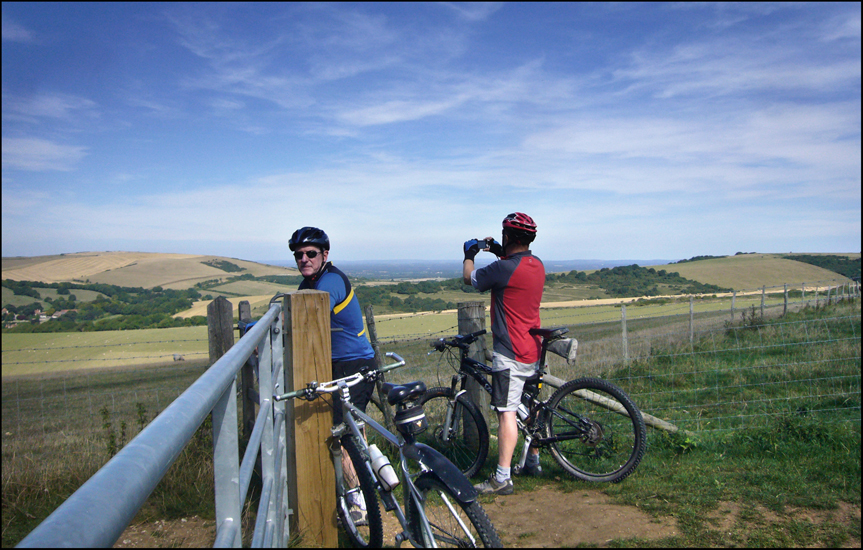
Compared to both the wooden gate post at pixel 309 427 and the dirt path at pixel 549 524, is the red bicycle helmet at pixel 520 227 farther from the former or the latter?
the dirt path at pixel 549 524

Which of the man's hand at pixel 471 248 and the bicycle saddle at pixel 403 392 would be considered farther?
the man's hand at pixel 471 248

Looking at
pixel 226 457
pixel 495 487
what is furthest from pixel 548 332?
pixel 226 457

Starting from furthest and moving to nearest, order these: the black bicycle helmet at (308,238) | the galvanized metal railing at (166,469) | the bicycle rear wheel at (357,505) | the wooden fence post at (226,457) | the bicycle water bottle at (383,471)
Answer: the black bicycle helmet at (308,238), the bicycle rear wheel at (357,505), the bicycle water bottle at (383,471), the wooden fence post at (226,457), the galvanized metal railing at (166,469)

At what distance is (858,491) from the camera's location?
398 centimetres

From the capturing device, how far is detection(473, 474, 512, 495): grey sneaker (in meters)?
4.31

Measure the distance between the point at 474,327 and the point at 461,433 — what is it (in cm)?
103

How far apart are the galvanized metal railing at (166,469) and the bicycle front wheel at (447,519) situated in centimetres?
90

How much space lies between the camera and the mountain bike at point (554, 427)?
14.5 feet

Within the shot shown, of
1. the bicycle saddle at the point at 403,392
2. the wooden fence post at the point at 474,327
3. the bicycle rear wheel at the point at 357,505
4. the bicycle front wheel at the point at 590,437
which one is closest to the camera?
the bicycle saddle at the point at 403,392

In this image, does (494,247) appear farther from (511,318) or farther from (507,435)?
(507,435)

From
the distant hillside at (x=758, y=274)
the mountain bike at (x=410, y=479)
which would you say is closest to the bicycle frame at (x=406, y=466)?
the mountain bike at (x=410, y=479)

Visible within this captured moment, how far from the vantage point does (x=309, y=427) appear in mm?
3080

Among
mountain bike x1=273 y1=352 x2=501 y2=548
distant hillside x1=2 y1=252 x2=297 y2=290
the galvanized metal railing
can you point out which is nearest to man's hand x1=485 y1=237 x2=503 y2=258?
mountain bike x1=273 y1=352 x2=501 y2=548

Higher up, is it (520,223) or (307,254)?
A: (520,223)
